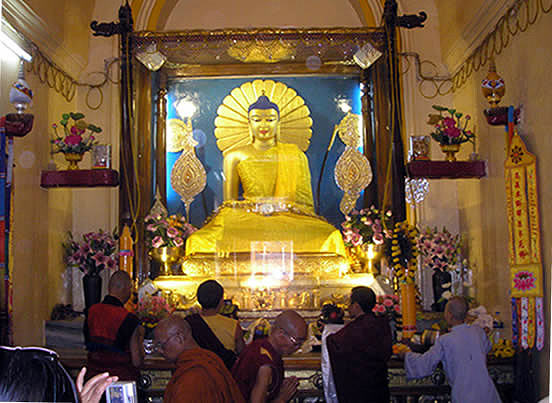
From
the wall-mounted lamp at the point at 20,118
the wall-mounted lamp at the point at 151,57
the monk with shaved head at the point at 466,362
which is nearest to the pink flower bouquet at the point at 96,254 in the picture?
the wall-mounted lamp at the point at 20,118

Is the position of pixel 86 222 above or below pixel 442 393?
above

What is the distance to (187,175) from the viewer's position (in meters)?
7.59

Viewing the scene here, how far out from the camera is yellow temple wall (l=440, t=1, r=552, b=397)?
472 cm

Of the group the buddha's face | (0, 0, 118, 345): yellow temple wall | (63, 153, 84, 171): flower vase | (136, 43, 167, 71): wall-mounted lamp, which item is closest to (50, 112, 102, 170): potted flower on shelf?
(63, 153, 84, 171): flower vase

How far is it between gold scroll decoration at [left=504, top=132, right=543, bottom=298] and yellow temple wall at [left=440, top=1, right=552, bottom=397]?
0.34ft

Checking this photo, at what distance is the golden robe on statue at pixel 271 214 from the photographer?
6907 millimetres

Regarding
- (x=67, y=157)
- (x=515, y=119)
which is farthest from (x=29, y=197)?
(x=515, y=119)

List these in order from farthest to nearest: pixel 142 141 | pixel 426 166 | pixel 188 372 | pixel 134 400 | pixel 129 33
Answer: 1. pixel 142 141
2. pixel 129 33
3. pixel 426 166
4. pixel 188 372
5. pixel 134 400

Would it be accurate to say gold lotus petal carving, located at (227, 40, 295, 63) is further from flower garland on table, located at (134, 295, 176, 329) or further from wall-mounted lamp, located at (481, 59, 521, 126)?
flower garland on table, located at (134, 295, 176, 329)

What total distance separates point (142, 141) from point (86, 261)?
4.80 feet

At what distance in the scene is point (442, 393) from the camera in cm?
446

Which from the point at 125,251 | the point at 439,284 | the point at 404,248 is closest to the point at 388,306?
the point at 404,248

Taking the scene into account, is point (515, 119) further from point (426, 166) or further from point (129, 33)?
point (129, 33)

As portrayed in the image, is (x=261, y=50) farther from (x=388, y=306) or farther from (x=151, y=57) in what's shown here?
(x=388, y=306)
